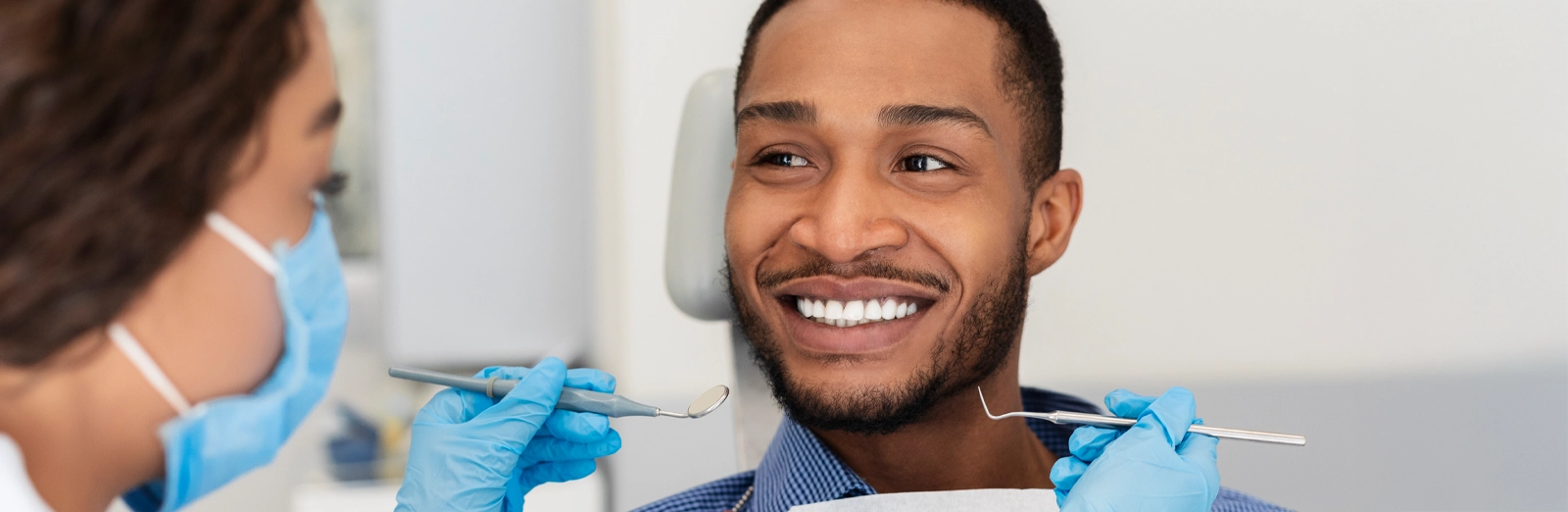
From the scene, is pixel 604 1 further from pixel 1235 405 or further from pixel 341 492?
pixel 1235 405

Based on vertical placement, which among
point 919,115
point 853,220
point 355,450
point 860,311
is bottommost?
point 355,450

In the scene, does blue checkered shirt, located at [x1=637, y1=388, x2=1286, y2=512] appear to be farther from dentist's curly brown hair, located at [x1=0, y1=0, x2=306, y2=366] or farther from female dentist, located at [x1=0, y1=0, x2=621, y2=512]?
dentist's curly brown hair, located at [x1=0, y1=0, x2=306, y2=366]

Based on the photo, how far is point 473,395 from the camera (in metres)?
1.26

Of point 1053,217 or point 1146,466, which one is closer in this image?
point 1146,466

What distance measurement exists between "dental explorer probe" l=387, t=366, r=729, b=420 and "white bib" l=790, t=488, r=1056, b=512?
147 mm

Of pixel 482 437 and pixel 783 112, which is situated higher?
pixel 783 112

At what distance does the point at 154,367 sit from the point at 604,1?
1.59 meters

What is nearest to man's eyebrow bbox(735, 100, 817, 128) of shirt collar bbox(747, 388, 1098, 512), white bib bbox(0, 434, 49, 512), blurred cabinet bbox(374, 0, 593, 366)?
shirt collar bbox(747, 388, 1098, 512)

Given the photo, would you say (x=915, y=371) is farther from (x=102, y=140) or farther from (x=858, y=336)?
(x=102, y=140)

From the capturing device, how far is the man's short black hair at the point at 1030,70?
1.28 m

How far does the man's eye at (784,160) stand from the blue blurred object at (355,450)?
161cm

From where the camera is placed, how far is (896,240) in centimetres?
117

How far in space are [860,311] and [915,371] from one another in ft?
0.31

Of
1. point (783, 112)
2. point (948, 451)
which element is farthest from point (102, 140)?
point (948, 451)
